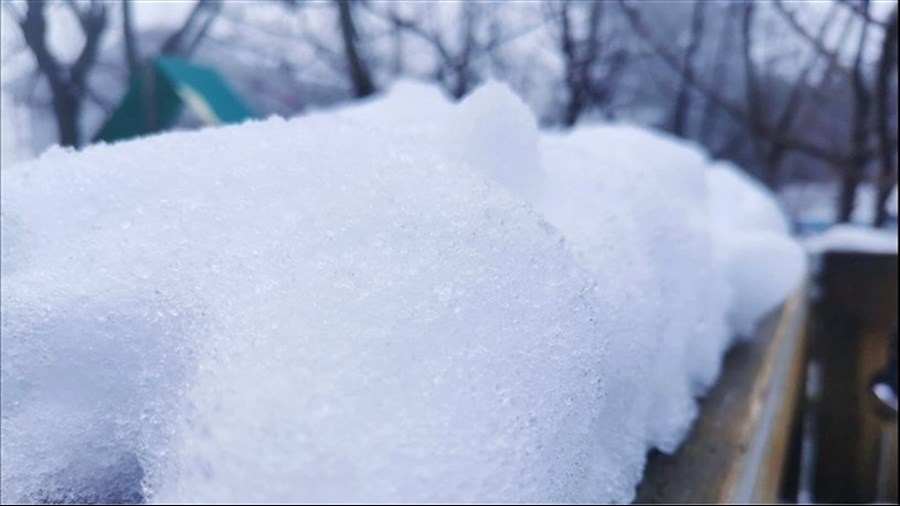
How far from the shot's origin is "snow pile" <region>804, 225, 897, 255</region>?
3.62 m

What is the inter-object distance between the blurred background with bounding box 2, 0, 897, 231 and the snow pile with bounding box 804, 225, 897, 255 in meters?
0.24

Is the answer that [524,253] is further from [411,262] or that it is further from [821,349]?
[821,349]

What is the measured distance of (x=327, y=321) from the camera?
0.69 metres

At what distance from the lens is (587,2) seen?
4.01m

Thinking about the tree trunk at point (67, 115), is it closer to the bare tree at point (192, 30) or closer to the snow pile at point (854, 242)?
the bare tree at point (192, 30)

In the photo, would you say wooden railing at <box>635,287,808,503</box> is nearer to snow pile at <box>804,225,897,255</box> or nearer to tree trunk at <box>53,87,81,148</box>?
snow pile at <box>804,225,897,255</box>

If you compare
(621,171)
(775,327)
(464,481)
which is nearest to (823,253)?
(775,327)

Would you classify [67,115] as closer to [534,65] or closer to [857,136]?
[534,65]

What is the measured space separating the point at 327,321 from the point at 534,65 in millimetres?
4531

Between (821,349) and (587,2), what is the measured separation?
2179 mm

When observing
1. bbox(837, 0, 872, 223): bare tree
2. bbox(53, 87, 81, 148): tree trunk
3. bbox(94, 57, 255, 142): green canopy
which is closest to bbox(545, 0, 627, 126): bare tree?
bbox(837, 0, 872, 223): bare tree

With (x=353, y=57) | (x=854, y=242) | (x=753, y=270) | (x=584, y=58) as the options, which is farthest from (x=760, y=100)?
(x=753, y=270)

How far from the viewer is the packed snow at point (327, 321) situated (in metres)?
0.60

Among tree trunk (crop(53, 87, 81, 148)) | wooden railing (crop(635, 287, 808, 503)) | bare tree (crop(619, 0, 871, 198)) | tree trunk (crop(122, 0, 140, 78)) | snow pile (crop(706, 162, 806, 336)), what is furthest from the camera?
bare tree (crop(619, 0, 871, 198))
